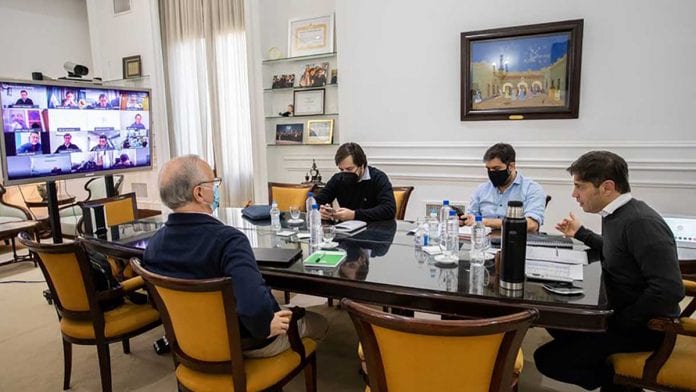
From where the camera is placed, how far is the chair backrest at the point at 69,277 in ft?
5.98

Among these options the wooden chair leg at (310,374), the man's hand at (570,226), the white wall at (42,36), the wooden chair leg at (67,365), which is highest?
the white wall at (42,36)

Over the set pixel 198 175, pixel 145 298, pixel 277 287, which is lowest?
pixel 145 298

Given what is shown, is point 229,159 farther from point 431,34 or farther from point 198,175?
point 198,175

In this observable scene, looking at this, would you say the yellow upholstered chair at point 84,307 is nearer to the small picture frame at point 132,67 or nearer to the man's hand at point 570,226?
the man's hand at point 570,226

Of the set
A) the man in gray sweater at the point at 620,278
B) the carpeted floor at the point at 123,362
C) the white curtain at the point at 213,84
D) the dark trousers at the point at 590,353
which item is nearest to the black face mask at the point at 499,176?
the man in gray sweater at the point at 620,278

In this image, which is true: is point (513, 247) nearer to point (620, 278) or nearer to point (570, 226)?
point (620, 278)

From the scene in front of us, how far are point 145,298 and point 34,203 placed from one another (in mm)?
4000

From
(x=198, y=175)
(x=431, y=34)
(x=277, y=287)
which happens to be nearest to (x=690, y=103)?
(x=431, y=34)

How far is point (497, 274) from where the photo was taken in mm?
1588

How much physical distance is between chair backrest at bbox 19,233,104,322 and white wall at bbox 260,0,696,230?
280 centimetres

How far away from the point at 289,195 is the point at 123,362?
1555 mm

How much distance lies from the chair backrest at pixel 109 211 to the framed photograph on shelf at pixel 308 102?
1.94 m

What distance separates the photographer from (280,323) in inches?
59.4

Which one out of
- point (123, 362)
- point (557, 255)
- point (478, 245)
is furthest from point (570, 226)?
point (123, 362)
